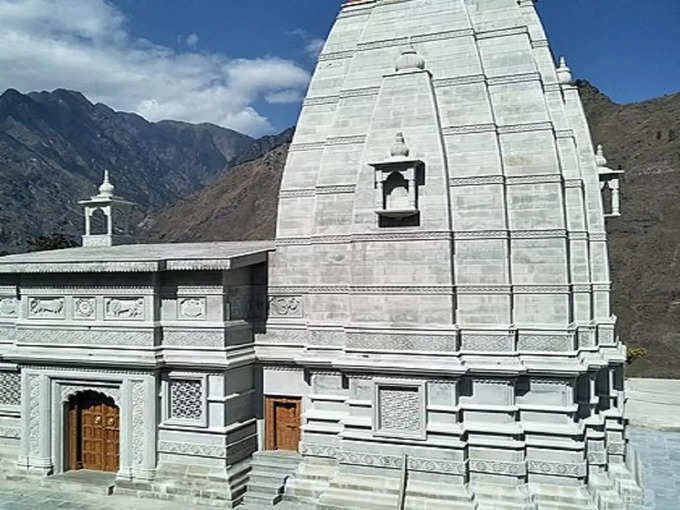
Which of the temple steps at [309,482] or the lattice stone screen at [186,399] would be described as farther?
the lattice stone screen at [186,399]

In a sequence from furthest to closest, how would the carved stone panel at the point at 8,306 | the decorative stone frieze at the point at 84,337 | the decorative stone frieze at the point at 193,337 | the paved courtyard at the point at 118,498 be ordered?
the carved stone panel at the point at 8,306
the decorative stone frieze at the point at 84,337
the decorative stone frieze at the point at 193,337
the paved courtyard at the point at 118,498

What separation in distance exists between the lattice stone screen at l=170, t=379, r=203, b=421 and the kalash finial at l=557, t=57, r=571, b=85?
10.6 metres

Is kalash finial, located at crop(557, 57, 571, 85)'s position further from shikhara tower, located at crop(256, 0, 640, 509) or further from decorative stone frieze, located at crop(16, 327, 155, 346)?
decorative stone frieze, located at crop(16, 327, 155, 346)

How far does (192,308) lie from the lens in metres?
13.3

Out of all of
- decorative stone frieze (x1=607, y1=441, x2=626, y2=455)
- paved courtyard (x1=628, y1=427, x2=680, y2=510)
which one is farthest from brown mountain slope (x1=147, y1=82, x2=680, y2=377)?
decorative stone frieze (x1=607, y1=441, x2=626, y2=455)

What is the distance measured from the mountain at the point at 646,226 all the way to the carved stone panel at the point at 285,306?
84.9 feet

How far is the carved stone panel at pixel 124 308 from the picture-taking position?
13.4m

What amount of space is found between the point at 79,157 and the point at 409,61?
108m

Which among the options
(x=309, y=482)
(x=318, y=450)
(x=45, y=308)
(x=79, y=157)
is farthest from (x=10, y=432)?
(x=79, y=157)

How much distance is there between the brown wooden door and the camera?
13.8m

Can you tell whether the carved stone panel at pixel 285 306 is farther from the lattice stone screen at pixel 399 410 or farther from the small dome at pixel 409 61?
the small dome at pixel 409 61

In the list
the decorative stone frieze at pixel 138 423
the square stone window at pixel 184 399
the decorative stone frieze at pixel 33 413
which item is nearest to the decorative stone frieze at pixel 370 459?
the square stone window at pixel 184 399

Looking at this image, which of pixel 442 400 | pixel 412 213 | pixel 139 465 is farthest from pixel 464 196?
pixel 139 465

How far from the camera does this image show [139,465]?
13.2 meters
